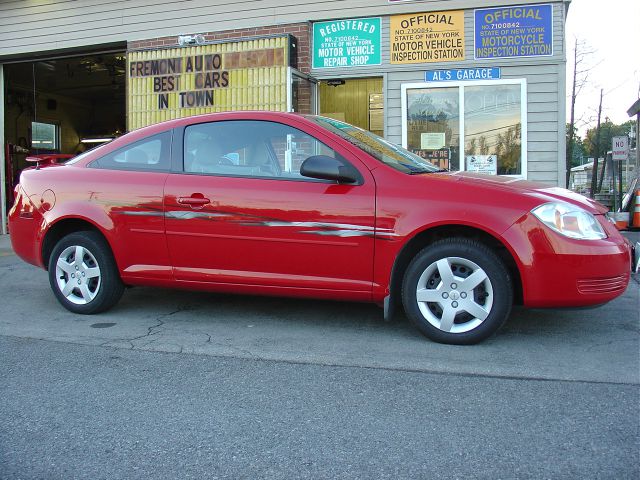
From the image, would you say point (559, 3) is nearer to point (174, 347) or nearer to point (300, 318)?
point (300, 318)

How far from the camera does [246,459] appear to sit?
263cm

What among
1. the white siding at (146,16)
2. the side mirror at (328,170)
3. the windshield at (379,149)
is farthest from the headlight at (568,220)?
the white siding at (146,16)

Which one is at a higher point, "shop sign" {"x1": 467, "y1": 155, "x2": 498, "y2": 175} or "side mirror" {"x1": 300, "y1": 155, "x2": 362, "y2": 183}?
"shop sign" {"x1": 467, "y1": 155, "x2": 498, "y2": 175}

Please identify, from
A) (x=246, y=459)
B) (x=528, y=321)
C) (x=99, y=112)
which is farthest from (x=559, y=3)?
(x=99, y=112)

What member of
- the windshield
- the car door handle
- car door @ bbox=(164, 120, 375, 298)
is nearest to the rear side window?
car door @ bbox=(164, 120, 375, 298)

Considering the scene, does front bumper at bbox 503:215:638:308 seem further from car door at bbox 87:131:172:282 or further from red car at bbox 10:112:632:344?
car door at bbox 87:131:172:282

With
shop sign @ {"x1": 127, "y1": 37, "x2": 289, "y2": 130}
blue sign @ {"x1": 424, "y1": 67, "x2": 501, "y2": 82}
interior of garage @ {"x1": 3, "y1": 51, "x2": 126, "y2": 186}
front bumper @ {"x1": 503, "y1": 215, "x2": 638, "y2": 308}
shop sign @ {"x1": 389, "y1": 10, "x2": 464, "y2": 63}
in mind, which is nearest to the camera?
front bumper @ {"x1": 503, "y1": 215, "x2": 638, "y2": 308}

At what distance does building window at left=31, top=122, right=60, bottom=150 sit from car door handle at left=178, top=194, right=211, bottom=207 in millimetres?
16559

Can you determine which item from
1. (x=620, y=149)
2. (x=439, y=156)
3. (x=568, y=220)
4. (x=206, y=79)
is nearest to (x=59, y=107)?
(x=206, y=79)

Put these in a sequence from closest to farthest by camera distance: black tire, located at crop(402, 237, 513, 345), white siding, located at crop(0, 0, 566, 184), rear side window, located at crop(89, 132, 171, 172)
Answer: black tire, located at crop(402, 237, 513, 345) < rear side window, located at crop(89, 132, 171, 172) < white siding, located at crop(0, 0, 566, 184)

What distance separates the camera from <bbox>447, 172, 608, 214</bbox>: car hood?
4.07 metres

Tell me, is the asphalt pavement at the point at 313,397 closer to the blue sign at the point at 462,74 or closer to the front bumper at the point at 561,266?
the front bumper at the point at 561,266

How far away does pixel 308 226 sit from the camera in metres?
4.34

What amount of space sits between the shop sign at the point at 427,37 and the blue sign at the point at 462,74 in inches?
6.8
